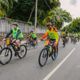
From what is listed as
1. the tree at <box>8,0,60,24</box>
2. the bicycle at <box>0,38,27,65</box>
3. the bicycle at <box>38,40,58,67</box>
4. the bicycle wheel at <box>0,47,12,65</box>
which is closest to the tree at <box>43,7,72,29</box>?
the tree at <box>8,0,60,24</box>

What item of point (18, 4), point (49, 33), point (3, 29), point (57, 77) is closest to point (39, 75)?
point (57, 77)

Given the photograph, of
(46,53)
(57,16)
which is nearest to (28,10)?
(57,16)

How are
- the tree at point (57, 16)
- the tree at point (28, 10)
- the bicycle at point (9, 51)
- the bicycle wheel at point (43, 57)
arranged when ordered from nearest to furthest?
the bicycle wheel at point (43, 57), the bicycle at point (9, 51), the tree at point (28, 10), the tree at point (57, 16)

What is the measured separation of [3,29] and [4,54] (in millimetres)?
20398

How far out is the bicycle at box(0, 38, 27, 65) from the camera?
1410 cm

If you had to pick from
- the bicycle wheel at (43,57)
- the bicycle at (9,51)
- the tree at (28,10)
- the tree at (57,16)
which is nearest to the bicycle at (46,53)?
the bicycle wheel at (43,57)

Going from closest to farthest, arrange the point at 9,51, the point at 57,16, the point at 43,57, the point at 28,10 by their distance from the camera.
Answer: the point at 43,57, the point at 9,51, the point at 28,10, the point at 57,16

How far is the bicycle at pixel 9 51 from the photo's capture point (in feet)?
46.3

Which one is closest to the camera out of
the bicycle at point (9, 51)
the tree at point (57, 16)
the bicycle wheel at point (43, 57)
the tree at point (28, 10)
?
the bicycle wheel at point (43, 57)

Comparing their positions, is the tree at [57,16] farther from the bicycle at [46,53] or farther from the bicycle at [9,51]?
the bicycle at [46,53]

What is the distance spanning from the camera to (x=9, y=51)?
14398 millimetres

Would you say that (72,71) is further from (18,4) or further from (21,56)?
(18,4)

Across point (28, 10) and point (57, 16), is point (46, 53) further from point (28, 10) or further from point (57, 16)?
point (57, 16)

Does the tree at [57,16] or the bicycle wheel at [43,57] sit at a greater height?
the tree at [57,16]
